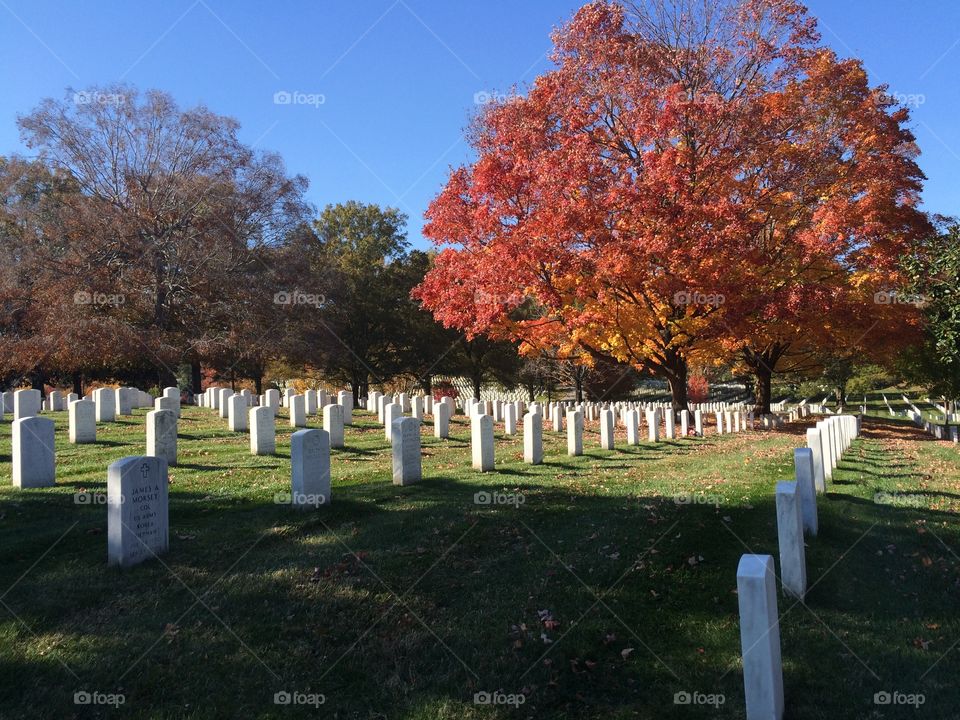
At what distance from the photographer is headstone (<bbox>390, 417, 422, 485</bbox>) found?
9.41 m

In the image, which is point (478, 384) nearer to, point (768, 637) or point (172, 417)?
point (172, 417)

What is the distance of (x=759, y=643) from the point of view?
3875 mm

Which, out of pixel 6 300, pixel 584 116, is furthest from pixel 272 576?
pixel 6 300

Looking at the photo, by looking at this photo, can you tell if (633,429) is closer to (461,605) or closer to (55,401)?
(461,605)

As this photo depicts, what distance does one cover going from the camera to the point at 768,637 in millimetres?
3891

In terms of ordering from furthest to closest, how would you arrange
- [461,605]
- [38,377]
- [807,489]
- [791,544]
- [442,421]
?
[38,377], [442,421], [807,489], [791,544], [461,605]
